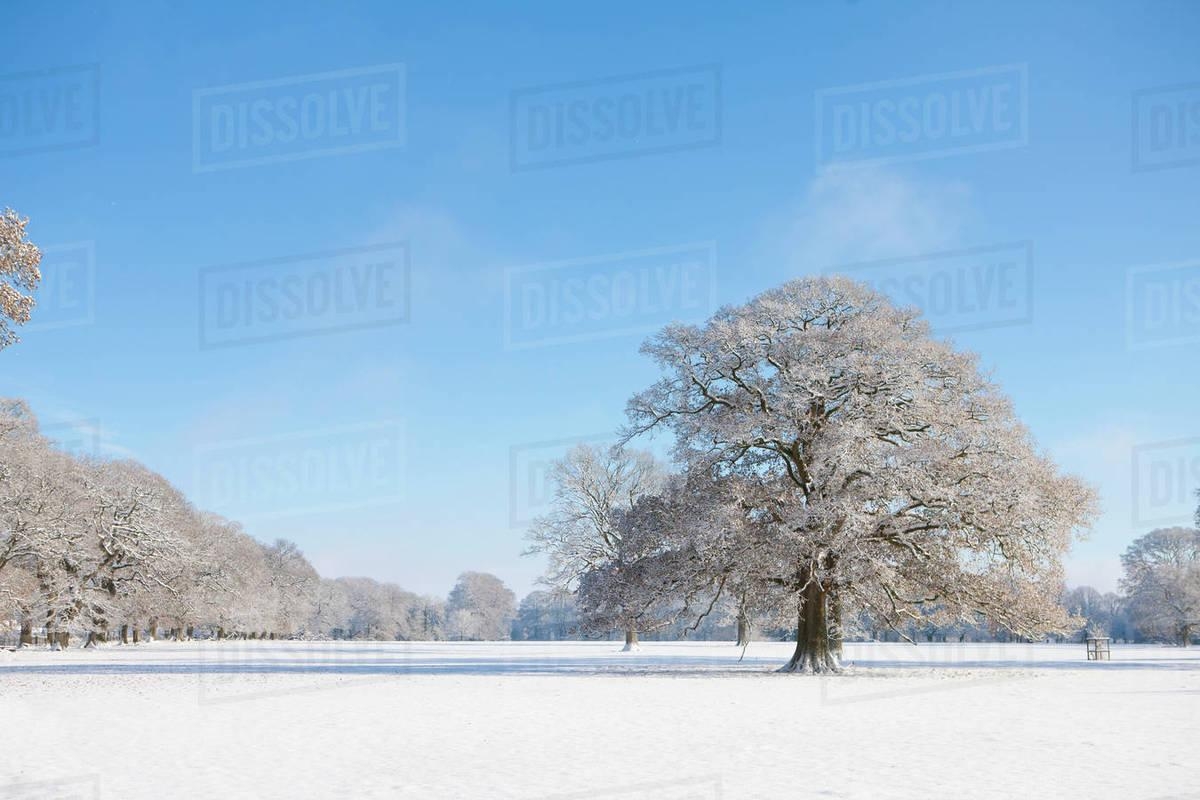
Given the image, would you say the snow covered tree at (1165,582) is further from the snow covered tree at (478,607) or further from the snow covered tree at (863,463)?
the snow covered tree at (478,607)

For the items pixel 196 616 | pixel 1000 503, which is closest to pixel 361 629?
pixel 196 616

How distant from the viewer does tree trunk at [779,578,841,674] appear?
1056 inches

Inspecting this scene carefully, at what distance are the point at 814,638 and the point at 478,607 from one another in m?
117

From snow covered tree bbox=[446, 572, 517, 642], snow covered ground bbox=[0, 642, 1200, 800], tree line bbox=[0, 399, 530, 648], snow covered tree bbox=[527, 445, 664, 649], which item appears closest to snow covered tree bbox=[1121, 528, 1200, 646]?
snow covered tree bbox=[527, 445, 664, 649]

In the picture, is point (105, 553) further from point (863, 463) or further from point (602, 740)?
point (602, 740)

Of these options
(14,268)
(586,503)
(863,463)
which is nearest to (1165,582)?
(586,503)

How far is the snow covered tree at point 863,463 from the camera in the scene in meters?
24.0

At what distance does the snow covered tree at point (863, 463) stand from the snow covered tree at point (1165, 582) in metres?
50.8

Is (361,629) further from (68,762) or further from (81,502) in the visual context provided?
(68,762)

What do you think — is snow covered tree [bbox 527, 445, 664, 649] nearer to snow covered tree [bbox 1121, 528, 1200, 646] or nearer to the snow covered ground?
the snow covered ground

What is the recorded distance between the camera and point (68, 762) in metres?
10.6

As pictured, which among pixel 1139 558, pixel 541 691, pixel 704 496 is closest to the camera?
pixel 541 691

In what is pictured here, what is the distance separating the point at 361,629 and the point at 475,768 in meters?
129

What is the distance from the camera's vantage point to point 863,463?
78.9ft
